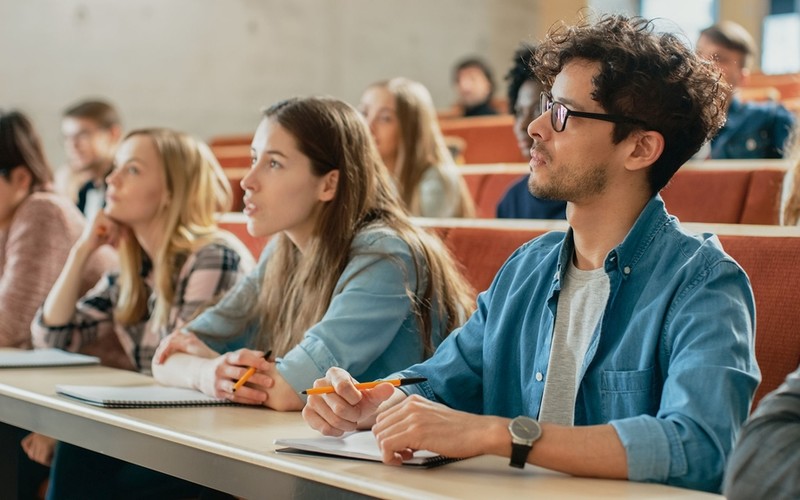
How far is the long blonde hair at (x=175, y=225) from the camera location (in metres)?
2.64

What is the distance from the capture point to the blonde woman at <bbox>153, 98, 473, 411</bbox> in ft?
6.65

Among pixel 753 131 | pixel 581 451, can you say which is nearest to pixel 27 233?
pixel 581 451

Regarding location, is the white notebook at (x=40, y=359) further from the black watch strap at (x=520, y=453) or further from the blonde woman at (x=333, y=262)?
the black watch strap at (x=520, y=453)

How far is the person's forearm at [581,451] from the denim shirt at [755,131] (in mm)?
3232

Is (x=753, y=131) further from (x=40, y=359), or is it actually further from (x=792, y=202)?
(x=40, y=359)

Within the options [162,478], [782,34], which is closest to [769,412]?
[162,478]

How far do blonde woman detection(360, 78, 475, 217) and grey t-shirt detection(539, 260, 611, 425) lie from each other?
7.29 feet

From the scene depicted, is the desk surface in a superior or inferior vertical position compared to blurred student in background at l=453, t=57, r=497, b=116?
inferior

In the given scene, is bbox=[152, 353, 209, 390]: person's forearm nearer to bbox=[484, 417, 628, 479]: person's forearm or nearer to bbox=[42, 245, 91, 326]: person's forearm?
bbox=[42, 245, 91, 326]: person's forearm

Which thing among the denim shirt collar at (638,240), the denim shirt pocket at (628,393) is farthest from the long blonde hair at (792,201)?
the denim shirt pocket at (628,393)

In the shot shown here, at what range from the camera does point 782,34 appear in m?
9.07

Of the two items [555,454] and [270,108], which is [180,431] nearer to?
[555,454]

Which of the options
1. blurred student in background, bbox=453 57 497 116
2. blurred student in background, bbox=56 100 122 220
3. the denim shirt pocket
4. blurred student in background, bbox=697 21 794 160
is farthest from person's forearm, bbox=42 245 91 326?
blurred student in background, bbox=453 57 497 116

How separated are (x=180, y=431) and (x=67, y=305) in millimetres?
1297
